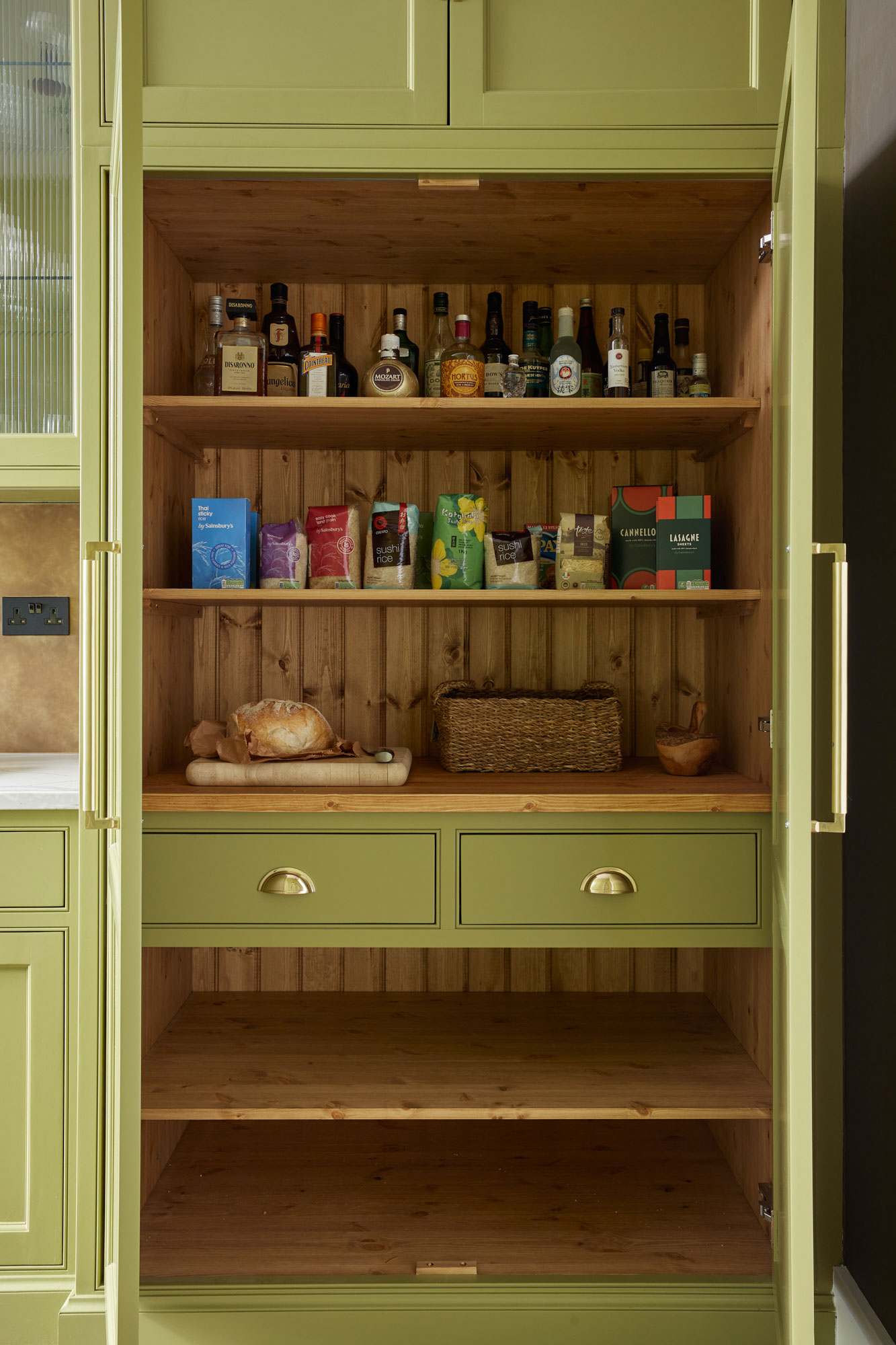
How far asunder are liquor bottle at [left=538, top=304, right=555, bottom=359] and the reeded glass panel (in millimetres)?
975

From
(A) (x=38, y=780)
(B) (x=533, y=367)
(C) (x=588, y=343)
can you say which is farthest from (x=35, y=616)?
(C) (x=588, y=343)

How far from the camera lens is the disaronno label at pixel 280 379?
1848 mm

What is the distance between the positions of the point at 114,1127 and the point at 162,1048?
618mm

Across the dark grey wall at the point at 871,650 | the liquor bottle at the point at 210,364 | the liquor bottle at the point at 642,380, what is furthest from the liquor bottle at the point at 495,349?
the dark grey wall at the point at 871,650

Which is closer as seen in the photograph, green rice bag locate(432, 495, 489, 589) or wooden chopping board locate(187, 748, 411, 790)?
wooden chopping board locate(187, 748, 411, 790)

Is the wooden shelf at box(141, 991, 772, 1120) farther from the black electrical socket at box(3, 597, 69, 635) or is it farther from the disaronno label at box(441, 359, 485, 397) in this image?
the disaronno label at box(441, 359, 485, 397)

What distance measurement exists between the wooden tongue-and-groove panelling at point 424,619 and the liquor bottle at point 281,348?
0.64 ft

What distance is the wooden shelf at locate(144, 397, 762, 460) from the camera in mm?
1672

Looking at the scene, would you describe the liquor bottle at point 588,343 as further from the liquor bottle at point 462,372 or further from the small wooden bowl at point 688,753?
the small wooden bowl at point 688,753

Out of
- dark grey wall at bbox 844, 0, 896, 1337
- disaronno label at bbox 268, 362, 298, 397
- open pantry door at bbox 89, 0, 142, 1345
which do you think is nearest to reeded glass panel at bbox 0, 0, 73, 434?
disaronno label at bbox 268, 362, 298, 397

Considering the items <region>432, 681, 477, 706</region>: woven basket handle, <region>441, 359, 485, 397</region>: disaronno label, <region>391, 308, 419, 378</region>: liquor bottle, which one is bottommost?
<region>432, 681, 477, 706</region>: woven basket handle

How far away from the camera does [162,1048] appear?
5.90ft

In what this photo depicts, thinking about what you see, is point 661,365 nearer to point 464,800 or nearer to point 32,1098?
point 464,800

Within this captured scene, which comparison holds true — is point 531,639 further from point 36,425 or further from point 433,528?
point 36,425
